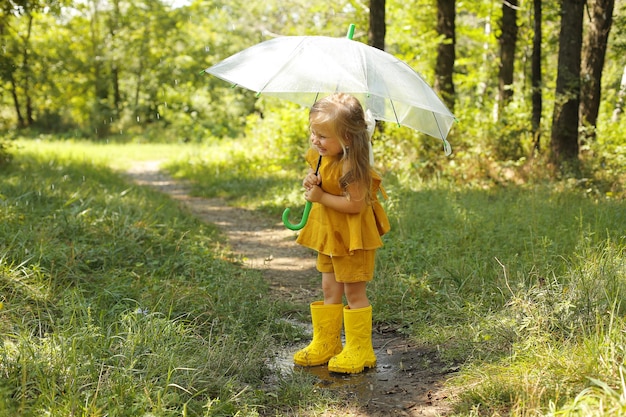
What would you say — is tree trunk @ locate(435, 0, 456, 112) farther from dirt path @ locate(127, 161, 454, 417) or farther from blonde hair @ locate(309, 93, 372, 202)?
blonde hair @ locate(309, 93, 372, 202)

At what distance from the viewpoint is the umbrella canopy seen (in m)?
4.12

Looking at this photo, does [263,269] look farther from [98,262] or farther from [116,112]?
[116,112]

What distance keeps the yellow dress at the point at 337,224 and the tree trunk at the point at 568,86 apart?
250 inches

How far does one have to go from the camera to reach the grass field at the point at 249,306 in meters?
3.19

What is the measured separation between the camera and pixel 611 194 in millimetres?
8336

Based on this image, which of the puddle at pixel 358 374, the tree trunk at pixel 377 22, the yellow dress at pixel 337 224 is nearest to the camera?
the puddle at pixel 358 374

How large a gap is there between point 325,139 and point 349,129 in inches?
6.3

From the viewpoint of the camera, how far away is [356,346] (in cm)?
421

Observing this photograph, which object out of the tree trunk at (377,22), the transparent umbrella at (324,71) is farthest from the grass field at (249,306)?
the tree trunk at (377,22)

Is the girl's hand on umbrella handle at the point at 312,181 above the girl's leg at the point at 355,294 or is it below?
above

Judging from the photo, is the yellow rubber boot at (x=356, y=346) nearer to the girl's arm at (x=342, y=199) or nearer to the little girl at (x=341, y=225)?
the little girl at (x=341, y=225)

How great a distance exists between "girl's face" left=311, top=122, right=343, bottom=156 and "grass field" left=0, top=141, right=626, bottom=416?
1.22m

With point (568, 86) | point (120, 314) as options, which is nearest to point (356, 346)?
point (120, 314)

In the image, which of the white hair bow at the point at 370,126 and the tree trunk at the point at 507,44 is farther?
the tree trunk at the point at 507,44
